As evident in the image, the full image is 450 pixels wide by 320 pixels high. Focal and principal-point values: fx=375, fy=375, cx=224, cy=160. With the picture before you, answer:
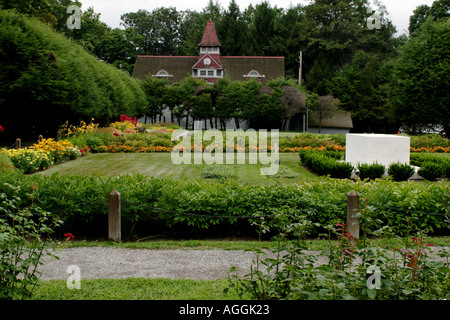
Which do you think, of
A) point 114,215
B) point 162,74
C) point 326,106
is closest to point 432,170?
point 114,215

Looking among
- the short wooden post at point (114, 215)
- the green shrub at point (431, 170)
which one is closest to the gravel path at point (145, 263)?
the short wooden post at point (114, 215)

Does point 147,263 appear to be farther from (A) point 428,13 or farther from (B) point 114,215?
(A) point 428,13

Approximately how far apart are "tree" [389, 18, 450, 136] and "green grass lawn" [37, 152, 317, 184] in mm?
16422

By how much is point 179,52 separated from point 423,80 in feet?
134

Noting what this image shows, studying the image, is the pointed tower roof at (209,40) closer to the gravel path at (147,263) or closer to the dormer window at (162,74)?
the dormer window at (162,74)

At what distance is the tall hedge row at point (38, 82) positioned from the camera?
17000 mm

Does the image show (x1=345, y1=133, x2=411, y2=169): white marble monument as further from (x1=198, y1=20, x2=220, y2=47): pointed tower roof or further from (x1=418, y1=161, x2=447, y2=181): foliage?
(x1=198, y1=20, x2=220, y2=47): pointed tower roof

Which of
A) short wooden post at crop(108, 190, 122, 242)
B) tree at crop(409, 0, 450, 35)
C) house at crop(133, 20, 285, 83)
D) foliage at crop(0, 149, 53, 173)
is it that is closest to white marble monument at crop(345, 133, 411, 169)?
short wooden post at crop(108, 190, 122, 242)

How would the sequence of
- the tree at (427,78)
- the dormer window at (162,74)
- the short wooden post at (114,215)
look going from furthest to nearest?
1. the dormer window at (162,74)
2. the tree at (427,78)
3. the short wooden post at (114,215)

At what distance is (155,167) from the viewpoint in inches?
539

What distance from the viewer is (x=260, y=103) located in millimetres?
35375

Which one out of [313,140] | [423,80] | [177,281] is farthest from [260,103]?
[177,281]

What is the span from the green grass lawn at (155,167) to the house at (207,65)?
27221 millimetres
